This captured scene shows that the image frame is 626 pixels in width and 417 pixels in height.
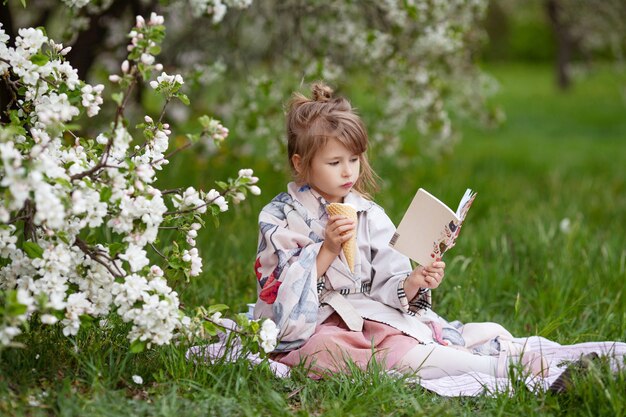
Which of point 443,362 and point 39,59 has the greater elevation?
point 39,59

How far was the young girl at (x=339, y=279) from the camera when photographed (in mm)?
3072

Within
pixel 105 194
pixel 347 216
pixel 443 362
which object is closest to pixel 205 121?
pixel 105 194

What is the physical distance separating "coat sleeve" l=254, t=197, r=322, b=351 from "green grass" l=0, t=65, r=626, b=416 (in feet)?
0.69

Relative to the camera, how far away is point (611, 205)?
251 inches

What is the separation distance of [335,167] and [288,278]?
17.7 inches

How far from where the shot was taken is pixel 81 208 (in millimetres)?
2340

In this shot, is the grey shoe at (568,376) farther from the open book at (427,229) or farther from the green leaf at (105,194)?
the green leaf at (105,194)

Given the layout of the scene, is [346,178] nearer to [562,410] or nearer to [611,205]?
[562,410]

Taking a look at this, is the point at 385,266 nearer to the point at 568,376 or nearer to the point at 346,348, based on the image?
the point at 346,348

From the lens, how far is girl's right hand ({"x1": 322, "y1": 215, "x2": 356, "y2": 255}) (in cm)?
296

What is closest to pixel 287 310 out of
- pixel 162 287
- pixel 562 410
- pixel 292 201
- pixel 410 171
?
pixel 292 201

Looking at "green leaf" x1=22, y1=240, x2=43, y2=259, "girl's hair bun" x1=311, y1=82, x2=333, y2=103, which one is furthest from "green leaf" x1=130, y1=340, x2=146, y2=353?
"girl's hair bun" x1=311, y1=82, x2=333, y2=103

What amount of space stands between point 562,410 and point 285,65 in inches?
158

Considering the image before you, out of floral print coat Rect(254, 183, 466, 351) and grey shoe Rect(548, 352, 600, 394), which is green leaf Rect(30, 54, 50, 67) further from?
grey shoe Rect(548, 352, 600, 394)
